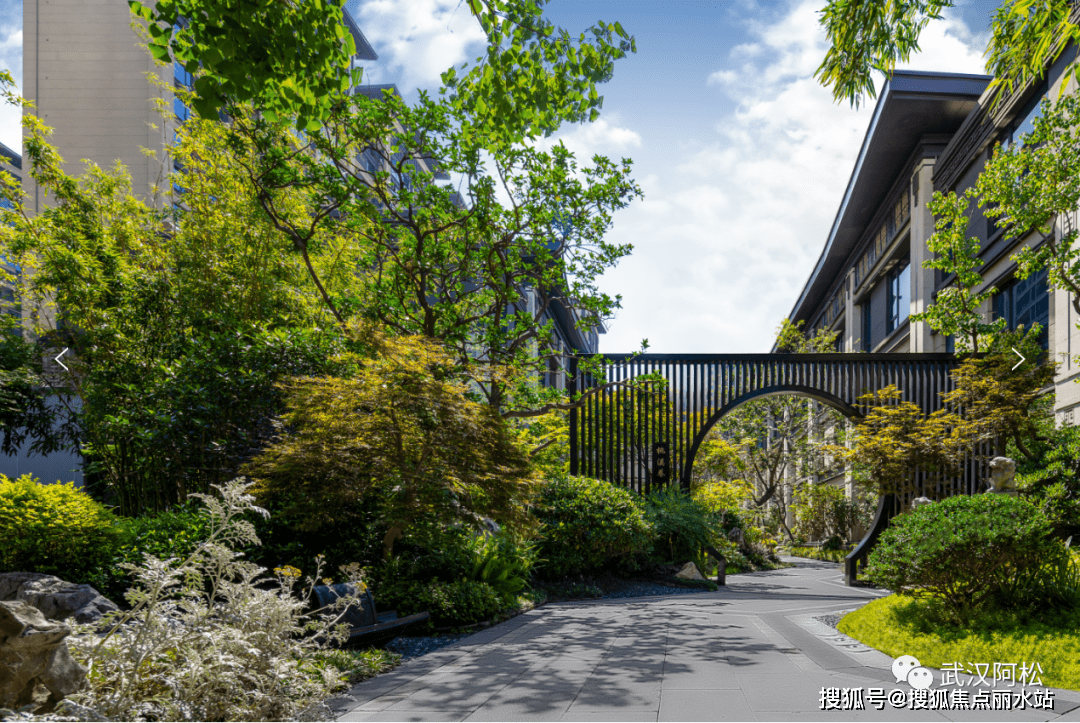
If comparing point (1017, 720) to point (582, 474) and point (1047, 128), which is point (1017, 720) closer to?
point (1047, 128)

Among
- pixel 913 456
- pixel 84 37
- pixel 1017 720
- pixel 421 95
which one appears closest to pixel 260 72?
pixel 421 95

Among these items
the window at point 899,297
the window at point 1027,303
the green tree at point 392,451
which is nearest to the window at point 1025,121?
the window at point 1027,303

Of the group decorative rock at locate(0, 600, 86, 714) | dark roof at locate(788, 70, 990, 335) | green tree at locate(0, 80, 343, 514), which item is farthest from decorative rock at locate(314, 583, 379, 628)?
dark roof at locate(788, 70, 990, 335)

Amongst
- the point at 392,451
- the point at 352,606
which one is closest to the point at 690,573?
the point at 392,451

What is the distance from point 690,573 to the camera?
12281 millimetres

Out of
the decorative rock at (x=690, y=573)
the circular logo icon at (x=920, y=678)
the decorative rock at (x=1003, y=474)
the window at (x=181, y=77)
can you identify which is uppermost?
the window at (x=181, y=77)

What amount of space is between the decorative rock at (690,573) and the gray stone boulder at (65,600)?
9.05 metres

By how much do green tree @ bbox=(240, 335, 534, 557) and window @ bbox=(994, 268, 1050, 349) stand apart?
36.8 feet

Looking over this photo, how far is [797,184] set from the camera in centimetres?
957

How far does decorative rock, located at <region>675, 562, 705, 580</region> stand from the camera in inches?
477

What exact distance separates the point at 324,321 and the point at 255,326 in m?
2.56

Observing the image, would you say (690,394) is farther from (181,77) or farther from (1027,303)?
(181,77)

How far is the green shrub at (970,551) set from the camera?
5969mm

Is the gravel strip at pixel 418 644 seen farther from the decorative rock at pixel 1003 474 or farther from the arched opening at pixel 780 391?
the arched opening at pixel 780 391
